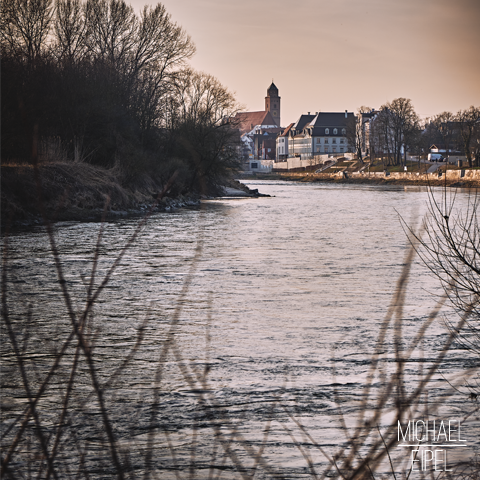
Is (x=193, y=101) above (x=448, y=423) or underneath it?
above

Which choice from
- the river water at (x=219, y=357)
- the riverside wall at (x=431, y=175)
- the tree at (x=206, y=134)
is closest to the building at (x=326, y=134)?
the riverside wall at (x=431, y=175)

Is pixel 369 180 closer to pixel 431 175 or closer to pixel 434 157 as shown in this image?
pixel 434 157

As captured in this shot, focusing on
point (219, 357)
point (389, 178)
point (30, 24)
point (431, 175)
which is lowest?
point (389, 178)

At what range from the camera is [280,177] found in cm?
12531

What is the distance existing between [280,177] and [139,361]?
118688 mm

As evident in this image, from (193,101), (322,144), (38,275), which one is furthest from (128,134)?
(322,144)

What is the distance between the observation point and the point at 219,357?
7.72 metres

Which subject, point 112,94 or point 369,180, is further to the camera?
point 369,180

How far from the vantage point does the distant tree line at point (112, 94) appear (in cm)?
3158

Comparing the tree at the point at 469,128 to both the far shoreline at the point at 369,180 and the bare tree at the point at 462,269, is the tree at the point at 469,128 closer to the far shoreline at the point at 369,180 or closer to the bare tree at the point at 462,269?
the far shoreline at the point at 369,180

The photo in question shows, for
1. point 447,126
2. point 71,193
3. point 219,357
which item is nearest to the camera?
point 219,357

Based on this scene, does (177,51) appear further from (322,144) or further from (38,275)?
(322,144)

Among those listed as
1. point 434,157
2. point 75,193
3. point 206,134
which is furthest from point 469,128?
point 75,193

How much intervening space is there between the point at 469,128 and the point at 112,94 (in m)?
54.8
